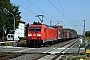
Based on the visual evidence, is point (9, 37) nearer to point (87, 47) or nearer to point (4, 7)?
point (4, 7)

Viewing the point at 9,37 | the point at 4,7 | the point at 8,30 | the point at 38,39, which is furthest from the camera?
the point at 8,30

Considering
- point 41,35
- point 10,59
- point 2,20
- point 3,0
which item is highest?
point 3,0

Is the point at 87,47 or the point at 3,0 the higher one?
the point at 3,0

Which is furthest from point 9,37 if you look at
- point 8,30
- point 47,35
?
point 47,35

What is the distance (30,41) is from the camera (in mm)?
33469

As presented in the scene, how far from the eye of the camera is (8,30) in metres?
80.4

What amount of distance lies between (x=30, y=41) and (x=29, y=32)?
149 centimetres

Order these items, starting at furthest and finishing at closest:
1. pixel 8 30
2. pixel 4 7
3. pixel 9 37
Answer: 1. pixel 8 30
2. pixel 9 37
3. pixel 4 7

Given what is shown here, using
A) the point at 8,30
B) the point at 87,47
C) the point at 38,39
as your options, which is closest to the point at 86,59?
the point at 87,47

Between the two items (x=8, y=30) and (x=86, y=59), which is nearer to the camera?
(x=86, y=59)

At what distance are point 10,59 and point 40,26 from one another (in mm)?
16175

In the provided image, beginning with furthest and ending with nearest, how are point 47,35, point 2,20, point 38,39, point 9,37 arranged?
point 9,37 < point 2,20 < point 47,35 < point 38,39

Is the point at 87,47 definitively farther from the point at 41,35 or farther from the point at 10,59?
the point at 41,35

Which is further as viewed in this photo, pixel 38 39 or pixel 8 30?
pixel 8 30
